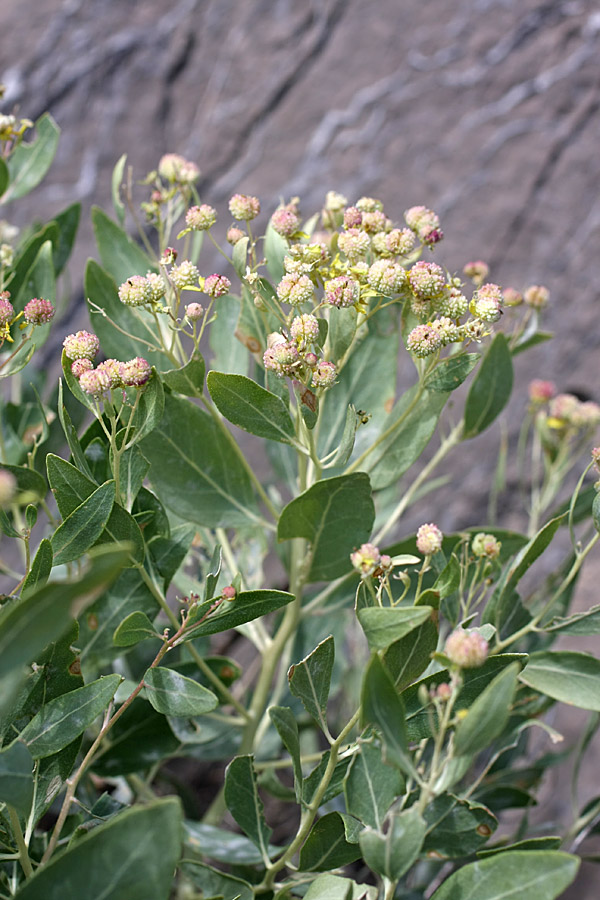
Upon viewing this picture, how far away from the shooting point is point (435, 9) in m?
1.52

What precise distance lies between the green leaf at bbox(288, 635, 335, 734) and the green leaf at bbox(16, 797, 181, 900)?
6.6 inches

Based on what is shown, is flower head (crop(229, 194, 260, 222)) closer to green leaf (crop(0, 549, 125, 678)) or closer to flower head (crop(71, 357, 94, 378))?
flower head (crop(71, 357, 94, 378))

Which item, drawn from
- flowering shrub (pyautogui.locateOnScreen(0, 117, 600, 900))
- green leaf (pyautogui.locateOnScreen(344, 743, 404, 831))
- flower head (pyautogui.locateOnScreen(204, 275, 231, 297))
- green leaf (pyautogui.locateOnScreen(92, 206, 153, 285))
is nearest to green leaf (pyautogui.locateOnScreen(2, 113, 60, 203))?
flowering shrub (pyautogui.locateOnScreen(0, 117, 600, 900))

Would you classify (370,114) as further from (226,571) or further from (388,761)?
(388,761)

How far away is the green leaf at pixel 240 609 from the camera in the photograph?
589 mm

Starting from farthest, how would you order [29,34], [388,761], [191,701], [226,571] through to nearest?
[29,34] < [226,571] < [191,701] < [388,761]

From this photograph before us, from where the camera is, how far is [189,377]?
25.8 inches

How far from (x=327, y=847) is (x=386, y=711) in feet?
0.69

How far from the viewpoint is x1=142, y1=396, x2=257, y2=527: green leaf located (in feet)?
2.40

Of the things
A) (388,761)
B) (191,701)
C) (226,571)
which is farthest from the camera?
(226,571)

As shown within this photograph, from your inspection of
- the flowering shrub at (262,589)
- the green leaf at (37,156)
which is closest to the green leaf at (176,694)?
the flowering shrub at (262,589)

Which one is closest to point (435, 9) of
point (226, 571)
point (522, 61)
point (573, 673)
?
point (522, 61)

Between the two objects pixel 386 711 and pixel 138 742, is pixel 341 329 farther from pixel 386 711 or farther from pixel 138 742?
pixel 138 742

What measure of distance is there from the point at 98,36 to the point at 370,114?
1.75ft
